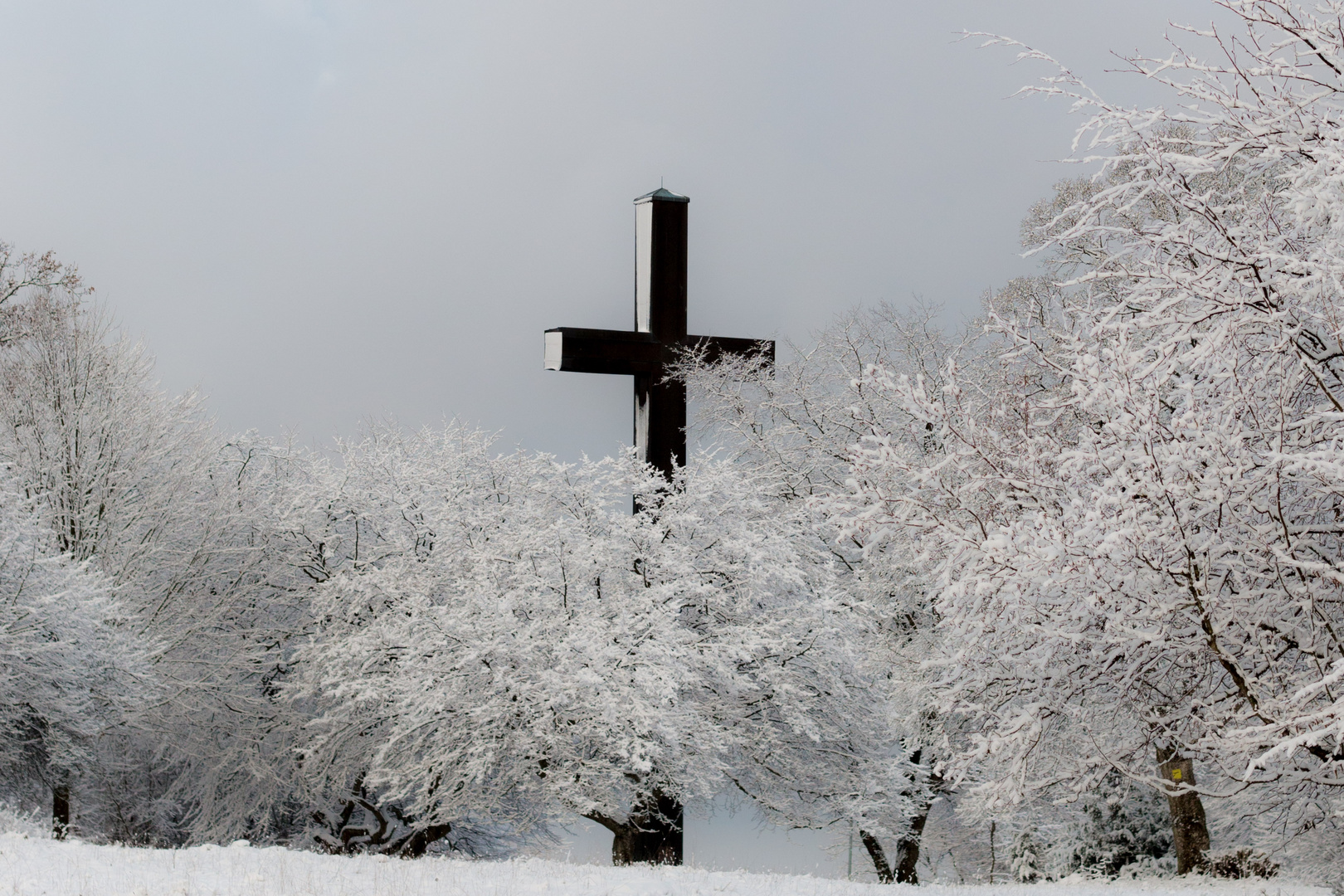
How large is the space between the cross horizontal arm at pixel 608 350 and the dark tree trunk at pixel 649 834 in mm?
4581

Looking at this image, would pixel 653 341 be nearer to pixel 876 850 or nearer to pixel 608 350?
pixel 608 350

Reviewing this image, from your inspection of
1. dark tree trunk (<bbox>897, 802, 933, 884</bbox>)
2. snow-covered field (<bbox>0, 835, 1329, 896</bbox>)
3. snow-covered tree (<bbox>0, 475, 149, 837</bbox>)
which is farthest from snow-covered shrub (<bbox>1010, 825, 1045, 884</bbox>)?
snow-covered tree (<bbox>0, 475, 149, 837</bbox>)

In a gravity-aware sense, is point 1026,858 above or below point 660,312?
below

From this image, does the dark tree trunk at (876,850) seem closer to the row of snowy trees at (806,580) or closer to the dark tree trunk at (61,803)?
the row of snowy trees at (806,580)

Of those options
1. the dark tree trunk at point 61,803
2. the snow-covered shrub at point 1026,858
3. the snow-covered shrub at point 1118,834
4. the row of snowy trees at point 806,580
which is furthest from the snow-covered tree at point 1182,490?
the dark tree trunk at point 61,803

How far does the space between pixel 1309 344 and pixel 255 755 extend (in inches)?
587

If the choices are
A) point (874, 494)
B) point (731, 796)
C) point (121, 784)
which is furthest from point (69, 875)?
point (121, 784)

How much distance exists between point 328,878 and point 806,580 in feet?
25.4

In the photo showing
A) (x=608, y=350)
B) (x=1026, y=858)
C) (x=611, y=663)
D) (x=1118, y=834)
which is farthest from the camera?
(x=1026, y=858)

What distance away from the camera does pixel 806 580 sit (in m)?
14.7

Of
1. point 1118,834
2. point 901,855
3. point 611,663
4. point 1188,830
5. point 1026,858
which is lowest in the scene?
point 1026,858

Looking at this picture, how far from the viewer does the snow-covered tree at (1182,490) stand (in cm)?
573

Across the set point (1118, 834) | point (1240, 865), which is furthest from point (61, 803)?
point (1240, 865)

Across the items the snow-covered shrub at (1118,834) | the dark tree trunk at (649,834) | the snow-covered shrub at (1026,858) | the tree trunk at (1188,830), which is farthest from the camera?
the snow-covered shrub at (1026,858)
